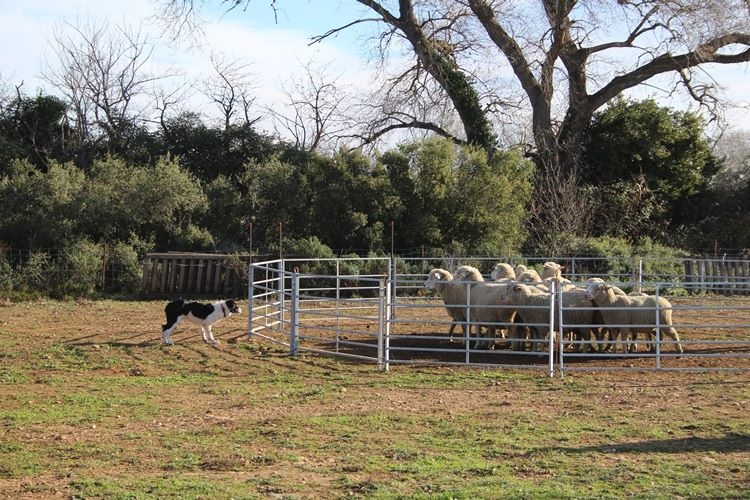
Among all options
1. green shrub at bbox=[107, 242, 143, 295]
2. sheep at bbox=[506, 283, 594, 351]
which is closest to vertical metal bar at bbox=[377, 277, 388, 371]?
Result: sheep at bbox=[506, 283, 594, 351]

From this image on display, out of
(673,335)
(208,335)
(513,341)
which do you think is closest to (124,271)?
(208,335)

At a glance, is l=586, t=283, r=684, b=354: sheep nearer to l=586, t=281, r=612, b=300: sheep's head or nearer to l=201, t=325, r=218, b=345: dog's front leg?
l=586, t=281, r=612, b=300: sheep's head

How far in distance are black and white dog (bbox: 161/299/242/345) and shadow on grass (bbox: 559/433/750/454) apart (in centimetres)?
796

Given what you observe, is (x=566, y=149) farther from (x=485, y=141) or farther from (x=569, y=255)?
(x=569, y=255)

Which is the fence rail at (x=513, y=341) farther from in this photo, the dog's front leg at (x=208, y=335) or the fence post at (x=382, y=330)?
the dog's front leg at (x=208, y=335)

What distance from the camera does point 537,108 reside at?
106ft

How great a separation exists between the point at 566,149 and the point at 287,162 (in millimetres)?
10144

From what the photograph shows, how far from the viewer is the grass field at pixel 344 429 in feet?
22.4

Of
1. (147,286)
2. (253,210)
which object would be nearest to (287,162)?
(253,210)

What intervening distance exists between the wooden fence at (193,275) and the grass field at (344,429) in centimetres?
996

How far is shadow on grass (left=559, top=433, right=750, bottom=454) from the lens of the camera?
8016mm

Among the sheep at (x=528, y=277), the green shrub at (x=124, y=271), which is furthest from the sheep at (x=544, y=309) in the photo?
the green shrub at (x=124, y=271)

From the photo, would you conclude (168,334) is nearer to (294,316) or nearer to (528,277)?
(294,316)

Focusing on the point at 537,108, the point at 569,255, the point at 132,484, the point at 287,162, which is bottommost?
the point at 132,484
